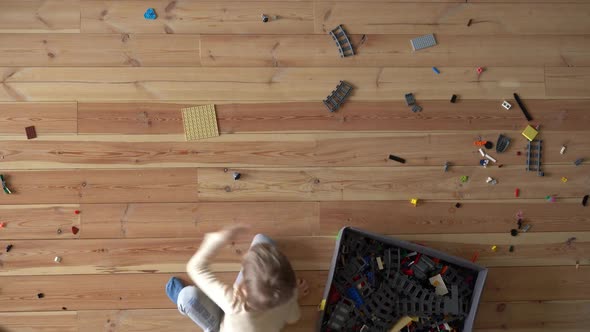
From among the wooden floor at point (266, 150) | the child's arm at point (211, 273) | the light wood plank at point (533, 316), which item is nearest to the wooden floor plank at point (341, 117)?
the wooden floor at point (266, 150)

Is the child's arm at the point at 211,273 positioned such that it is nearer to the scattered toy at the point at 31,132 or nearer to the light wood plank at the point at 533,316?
the scattered toy at the point at 31,132

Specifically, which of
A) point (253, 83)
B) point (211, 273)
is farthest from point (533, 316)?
point (253, 83)

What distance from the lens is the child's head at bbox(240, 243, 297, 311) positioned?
148 centimetres

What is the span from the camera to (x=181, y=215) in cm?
192

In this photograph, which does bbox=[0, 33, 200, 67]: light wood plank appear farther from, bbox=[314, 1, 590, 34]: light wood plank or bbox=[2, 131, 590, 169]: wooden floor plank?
bbox=[314, 1, 590, 34]: light wood plank

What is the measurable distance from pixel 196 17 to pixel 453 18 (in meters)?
1.18

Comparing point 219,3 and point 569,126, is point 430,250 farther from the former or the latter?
point 219,3

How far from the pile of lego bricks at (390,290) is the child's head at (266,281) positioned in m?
0.38

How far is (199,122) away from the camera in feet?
6.33

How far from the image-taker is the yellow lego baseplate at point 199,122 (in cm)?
193

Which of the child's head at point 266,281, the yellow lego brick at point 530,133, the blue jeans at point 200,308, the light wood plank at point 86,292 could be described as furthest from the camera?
the yellow lego brick at point 530,133

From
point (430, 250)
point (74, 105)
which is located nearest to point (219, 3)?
point (74, 105)

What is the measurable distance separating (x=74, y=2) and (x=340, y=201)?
1484 millimetres

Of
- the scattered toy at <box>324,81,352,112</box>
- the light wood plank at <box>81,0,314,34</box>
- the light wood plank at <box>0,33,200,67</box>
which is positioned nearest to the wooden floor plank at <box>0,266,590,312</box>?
the scattered toy at <box>324,81,352,112</box>
